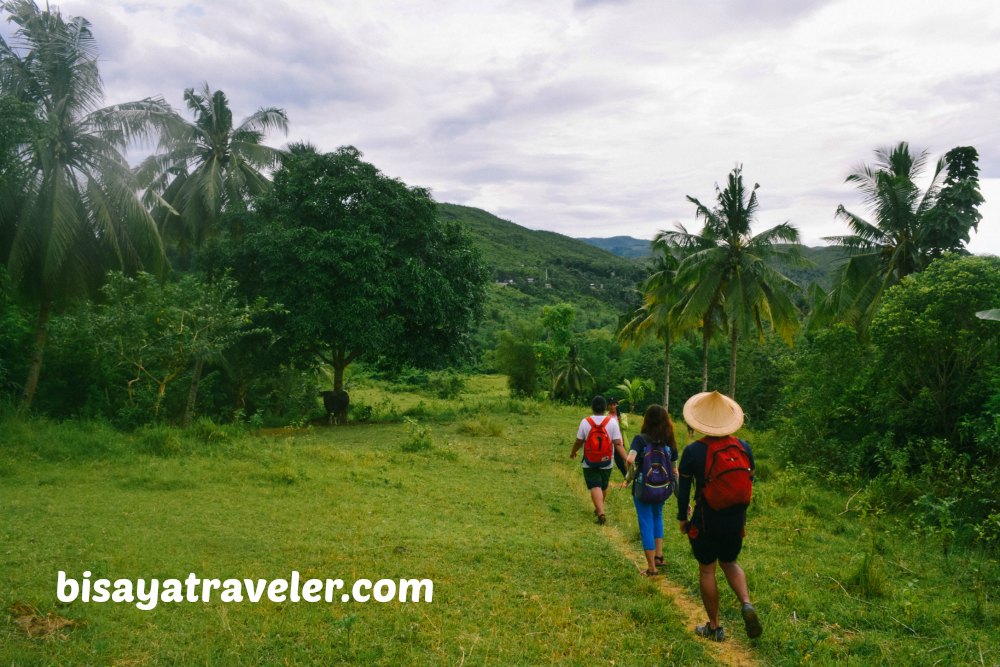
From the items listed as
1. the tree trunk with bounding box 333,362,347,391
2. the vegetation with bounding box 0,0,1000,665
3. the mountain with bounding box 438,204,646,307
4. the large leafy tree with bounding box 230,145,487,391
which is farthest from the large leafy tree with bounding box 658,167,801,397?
the mountain with bounding box 438,204,646,307

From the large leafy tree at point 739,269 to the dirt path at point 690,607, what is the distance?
13.2m

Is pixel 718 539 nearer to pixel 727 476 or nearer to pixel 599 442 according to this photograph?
pixel 727 476

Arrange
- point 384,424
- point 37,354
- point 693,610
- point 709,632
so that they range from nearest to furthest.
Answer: point 709,632
point 693,610
point 37,354
point 384,424

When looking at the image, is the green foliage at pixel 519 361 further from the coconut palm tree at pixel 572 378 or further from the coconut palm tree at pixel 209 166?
the coconut palm tree at pixel 209 166

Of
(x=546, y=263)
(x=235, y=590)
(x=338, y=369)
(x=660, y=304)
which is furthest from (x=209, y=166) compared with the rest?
(x=546, y=263)

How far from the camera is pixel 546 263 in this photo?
329 feet

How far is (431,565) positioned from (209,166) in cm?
2158

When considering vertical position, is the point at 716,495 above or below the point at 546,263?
below

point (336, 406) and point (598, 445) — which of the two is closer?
point (598, 445)

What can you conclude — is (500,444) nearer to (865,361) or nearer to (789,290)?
(865,361)

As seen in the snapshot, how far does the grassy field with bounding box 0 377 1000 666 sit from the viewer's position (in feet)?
16.3

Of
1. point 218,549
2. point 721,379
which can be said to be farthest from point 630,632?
point 721,379

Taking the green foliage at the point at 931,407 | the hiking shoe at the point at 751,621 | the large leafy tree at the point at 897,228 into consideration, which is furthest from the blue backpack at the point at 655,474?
the large leafy tree at the point at 897,228

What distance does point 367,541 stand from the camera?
7.42m
